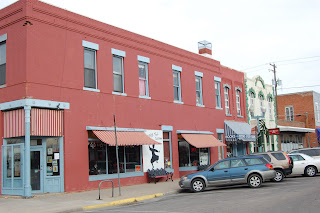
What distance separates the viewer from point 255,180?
16484mm

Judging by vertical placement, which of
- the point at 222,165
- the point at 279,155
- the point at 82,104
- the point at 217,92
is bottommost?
the point at 222,165

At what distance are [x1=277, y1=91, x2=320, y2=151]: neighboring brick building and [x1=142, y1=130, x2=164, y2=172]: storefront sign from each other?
25265 millimetres

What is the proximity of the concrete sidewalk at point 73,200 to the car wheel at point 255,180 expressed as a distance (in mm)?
3321

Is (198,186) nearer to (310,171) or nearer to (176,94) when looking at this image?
(310,171)

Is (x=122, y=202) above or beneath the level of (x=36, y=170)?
beneath

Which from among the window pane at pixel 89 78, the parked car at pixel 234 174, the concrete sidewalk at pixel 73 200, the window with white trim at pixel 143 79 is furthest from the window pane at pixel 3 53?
the parked car at pixel 234 174

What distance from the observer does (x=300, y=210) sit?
33.1ft

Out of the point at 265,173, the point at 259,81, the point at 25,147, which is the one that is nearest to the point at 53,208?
the point at 25,147

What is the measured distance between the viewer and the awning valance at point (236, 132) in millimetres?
28203

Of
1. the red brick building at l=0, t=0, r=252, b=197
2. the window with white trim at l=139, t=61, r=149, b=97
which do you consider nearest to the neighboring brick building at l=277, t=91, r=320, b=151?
the red brick building at l=0, t=0, r=252, b=197

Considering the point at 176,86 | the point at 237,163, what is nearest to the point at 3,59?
the point at 176,86

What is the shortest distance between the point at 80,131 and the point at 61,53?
3.65 m

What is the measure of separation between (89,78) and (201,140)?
9.09m

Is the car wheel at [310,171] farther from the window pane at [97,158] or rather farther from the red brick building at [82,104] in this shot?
the window pane at [97,158]
